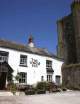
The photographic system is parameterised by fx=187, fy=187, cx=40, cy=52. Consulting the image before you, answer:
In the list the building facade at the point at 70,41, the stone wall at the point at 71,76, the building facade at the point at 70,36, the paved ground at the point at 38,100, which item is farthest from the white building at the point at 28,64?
the paved ground at the point at 38,100

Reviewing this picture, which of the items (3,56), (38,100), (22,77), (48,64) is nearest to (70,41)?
(48,64)

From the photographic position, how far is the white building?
84.3 ft

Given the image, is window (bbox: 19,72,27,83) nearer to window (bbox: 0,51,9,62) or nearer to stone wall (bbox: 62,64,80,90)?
window (bbox: 0,51,9,62)

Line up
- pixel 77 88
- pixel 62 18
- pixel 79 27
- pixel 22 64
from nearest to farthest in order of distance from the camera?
pixel 22 64 < pixel 77 88 < pixel 79 27 < pixel 62 18

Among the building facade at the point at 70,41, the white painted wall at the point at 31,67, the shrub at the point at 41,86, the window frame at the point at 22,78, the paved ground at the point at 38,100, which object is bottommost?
the paved ground at the point at 38,100

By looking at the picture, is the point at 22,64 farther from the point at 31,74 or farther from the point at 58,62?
the point at 58,62

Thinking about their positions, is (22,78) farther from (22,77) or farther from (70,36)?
(70,36)

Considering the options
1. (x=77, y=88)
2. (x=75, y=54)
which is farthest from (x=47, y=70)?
(x=75, y=54)

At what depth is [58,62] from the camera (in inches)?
1307

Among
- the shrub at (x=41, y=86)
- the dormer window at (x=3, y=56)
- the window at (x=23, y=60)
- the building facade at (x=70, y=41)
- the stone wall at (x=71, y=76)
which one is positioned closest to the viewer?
the dormer window at (x=3, y=56)

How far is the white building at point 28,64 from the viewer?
25695 millimetres

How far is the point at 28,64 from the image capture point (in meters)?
28.1

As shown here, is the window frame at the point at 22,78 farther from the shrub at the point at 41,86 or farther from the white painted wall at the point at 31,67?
the shrub at the point at 41,86

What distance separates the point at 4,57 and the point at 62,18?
23237 millimetres
